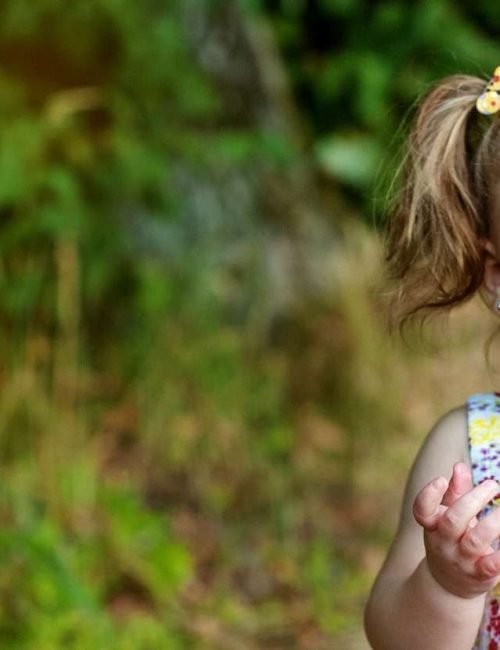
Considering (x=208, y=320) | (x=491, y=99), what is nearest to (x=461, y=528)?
(x=491, y=99)

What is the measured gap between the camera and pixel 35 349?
4379mm

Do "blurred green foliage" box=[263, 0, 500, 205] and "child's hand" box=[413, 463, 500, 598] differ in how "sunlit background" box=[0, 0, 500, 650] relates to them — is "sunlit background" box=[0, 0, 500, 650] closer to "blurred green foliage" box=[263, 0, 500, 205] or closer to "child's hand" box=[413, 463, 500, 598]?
"blurred green foliage" box=[263, 0, 500, 205]

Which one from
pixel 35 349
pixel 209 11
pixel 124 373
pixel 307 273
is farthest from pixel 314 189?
pixel 35 349

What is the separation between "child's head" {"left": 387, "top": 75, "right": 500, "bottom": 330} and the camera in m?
2.31

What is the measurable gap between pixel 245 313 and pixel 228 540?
3.03 ft

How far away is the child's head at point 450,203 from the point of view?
2314mm

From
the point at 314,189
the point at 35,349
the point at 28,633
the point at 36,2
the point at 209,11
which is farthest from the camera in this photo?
the point at 314,189

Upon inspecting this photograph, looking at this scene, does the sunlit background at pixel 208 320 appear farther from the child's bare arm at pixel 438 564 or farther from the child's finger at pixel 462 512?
the child's finger at pixel 462 512

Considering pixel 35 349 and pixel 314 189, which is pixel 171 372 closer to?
pixel 35 349

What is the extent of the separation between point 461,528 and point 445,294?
661 mm

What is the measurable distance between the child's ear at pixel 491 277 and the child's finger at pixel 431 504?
21.1 inches

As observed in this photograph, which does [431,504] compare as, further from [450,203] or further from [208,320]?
[208,320]

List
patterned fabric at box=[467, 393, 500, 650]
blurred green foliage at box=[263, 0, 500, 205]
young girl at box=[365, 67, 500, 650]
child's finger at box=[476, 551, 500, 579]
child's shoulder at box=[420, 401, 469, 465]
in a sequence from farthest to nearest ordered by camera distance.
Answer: blurred green foliage at box=[263, 0, 500, 205]
child's shoulder at box=[420, 401, 469, 465]
patterned fabric at box=[467, 393, 500, 650]
young girl at box=[365, 67, 500, 650]
child's finger at box=[476, 551, 500, 579]

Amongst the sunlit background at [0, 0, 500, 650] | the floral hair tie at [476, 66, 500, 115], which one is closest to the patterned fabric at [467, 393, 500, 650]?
the floral hair tie at [476, 66, 500, 115]
